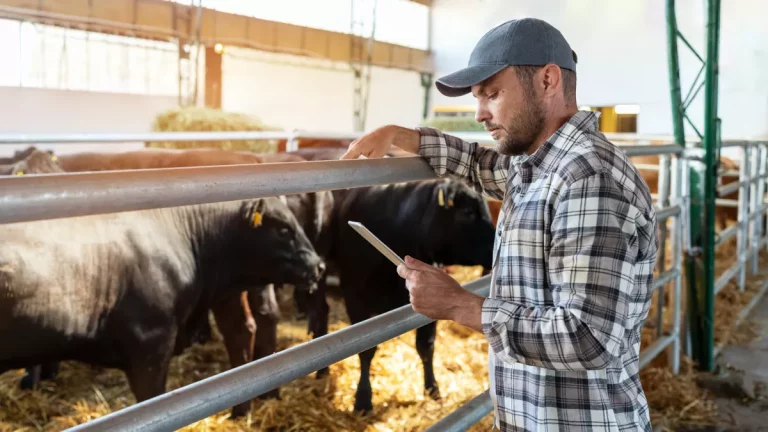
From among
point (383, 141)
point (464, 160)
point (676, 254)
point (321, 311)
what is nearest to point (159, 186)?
point (383, 141)

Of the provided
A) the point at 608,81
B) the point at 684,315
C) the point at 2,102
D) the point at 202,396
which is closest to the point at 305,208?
the point at 684,315

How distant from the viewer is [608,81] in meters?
13.7

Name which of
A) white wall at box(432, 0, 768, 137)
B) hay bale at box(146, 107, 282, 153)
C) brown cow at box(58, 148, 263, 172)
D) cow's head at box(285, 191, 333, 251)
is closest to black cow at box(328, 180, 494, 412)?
cow's head at box(285, 191, 333, 251)

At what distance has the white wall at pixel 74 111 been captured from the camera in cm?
990

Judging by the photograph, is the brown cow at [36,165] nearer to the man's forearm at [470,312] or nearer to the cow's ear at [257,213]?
the cow's ear at [257,213]

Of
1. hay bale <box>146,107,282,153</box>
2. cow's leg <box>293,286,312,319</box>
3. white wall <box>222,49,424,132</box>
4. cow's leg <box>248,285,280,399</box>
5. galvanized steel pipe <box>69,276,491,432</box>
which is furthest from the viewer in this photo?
white wall <box>222,49,424,132</box>

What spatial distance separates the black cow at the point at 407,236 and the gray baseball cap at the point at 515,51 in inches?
→ 101

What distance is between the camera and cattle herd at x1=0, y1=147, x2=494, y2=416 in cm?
267

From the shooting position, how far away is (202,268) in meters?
3.34

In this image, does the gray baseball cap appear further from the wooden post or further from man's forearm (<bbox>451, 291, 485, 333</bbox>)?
the wooden post

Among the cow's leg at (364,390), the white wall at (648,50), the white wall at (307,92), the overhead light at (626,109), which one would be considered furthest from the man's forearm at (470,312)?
the overhead light at (626,109)

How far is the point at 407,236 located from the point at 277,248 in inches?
35.5

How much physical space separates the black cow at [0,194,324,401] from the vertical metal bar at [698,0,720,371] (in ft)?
7.81

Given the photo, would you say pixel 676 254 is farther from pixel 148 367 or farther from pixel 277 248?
pixel 148 367
